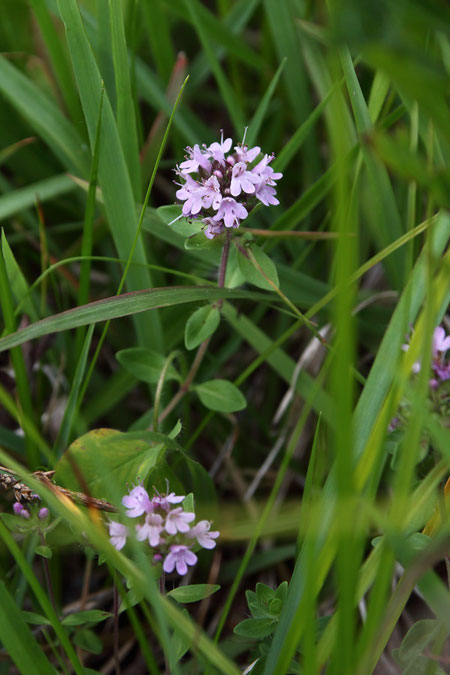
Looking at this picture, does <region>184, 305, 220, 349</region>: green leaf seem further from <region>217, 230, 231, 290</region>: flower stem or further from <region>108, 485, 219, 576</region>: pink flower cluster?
<region>108, 485, 219, 576</region>: pink flower cluster

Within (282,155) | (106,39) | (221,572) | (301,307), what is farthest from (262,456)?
(106,39)

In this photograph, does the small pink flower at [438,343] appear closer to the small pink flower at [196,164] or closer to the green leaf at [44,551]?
the small pink flower at [196,164]

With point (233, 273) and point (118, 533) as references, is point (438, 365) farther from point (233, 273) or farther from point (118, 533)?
point (118, 533)

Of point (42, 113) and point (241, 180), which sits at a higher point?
point (42, 113)

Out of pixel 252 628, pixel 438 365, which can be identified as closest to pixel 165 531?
pixel 252 628

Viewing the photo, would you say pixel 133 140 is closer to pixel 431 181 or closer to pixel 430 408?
pixel 430 408

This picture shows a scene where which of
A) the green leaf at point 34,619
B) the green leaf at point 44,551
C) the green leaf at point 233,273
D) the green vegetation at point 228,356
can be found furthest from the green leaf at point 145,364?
the green leaf at point 34,619
